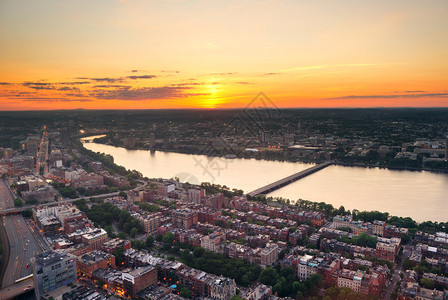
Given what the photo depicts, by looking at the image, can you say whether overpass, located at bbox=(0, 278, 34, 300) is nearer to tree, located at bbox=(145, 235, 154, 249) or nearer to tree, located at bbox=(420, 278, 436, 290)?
tree, located at bbox=(145, 235, 154, 249)

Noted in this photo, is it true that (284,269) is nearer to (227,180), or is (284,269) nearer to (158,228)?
(158,228)

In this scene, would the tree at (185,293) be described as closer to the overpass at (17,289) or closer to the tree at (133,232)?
the overpass at (17,289)

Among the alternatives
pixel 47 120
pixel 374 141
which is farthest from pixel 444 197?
pixel 47 120

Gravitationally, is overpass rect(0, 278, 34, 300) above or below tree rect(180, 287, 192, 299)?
below

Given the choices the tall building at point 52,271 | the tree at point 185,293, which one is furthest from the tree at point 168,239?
the tall building at point 52,271

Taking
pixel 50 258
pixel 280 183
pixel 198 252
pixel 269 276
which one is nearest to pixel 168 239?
pixel 198 252

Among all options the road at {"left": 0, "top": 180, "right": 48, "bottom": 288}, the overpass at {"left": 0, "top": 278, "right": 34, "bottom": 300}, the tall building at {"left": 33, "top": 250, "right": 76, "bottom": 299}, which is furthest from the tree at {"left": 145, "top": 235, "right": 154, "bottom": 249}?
the overpass at {"left": 0, "top": 278, "right": 34, "bottom": 300}
